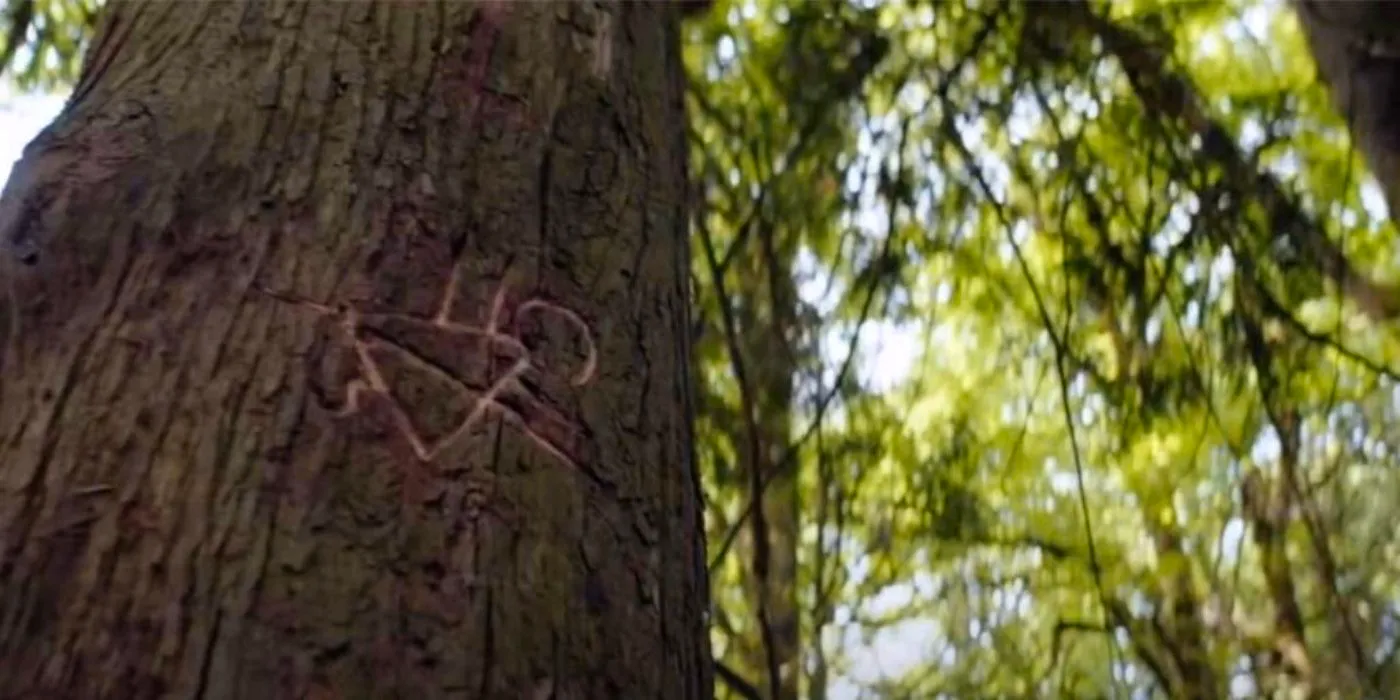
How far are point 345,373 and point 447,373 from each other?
0.07 m

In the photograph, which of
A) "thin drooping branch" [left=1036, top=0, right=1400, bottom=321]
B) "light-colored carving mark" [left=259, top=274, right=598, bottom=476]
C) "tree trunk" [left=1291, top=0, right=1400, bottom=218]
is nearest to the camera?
"light-colored carving mark" [left=259, top=274, right=598, bottom=476]

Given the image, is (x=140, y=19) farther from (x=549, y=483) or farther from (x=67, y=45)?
(x=67, y=45)

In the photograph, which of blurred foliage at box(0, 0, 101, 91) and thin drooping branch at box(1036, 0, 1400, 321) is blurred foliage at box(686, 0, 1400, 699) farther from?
blurred foliage at box(0, 0, 101, 91)

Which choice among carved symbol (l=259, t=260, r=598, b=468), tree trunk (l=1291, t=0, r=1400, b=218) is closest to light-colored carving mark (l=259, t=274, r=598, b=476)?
carved symbol (l=259, t=260, r=598, b=468)

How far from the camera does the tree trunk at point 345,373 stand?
3.05 feet

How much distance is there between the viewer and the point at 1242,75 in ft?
14.6

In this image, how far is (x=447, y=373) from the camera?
108cm

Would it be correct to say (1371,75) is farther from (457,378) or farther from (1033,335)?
(457,378)

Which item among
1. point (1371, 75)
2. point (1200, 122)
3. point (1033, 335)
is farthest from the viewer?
point (1033, 335)

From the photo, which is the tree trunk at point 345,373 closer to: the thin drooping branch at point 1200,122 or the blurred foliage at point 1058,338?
the blurred foliage at point 1058,338

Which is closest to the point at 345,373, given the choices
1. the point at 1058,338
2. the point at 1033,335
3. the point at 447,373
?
the point at 447,373

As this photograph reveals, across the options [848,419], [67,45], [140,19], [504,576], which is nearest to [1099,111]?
[848,419]

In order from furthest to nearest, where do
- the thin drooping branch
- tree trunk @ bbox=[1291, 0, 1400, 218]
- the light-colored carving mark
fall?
the thin drooping branch, tree trunk @ bbox=[1291, 0, 1400, 218], the light-colored carving mark

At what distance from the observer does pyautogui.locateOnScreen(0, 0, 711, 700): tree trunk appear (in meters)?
0.93
